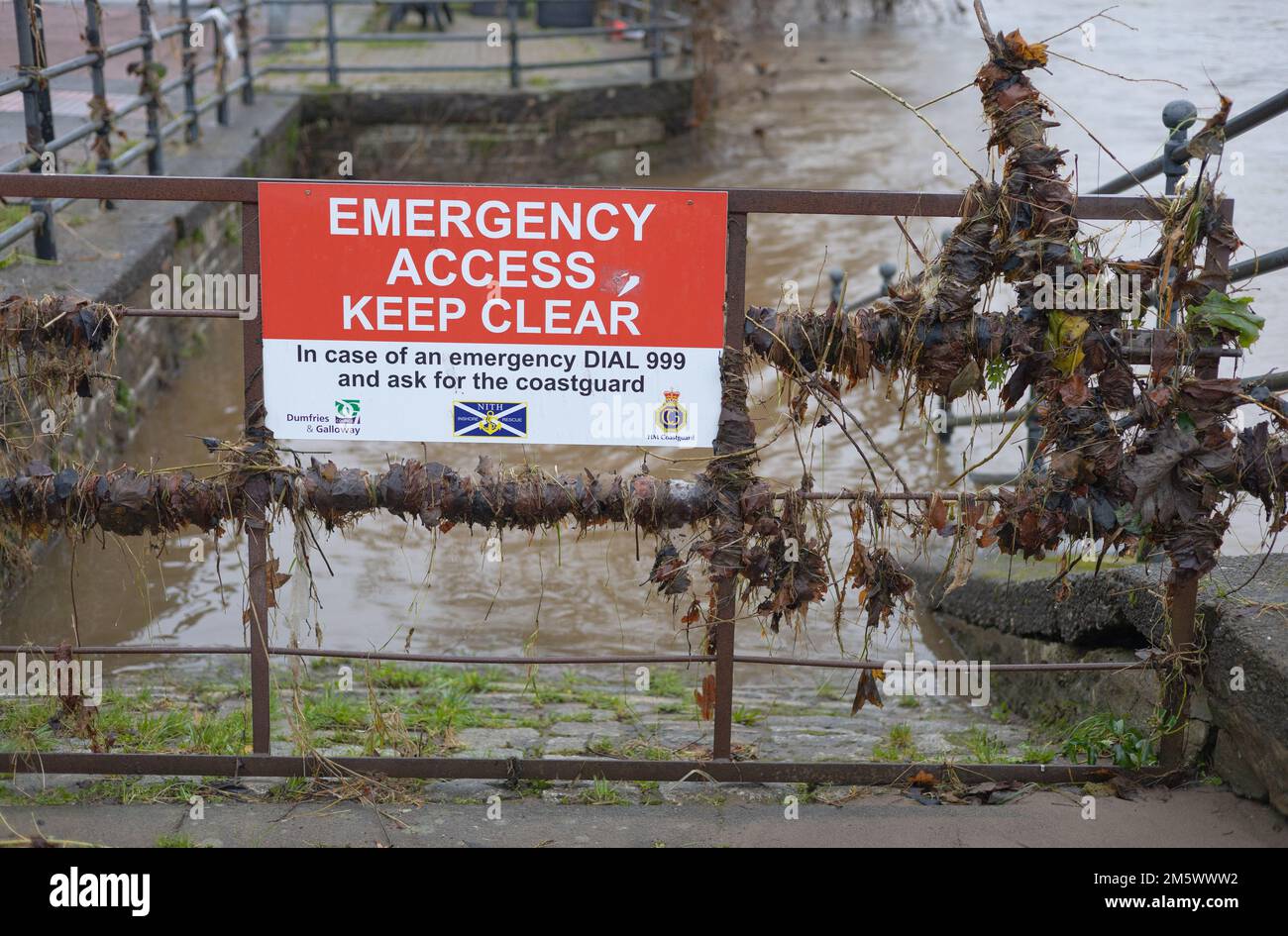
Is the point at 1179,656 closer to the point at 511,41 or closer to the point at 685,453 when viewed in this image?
the point at 685,453

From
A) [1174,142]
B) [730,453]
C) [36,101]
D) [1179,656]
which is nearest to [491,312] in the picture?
[730,453]

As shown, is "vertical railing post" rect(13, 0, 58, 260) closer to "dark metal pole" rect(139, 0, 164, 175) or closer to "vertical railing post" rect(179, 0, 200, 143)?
"dark metal pole" rect(139, 0, 164, 175)

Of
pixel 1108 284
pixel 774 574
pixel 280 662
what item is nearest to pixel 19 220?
pixel 280 662

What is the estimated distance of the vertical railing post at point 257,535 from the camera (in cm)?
327

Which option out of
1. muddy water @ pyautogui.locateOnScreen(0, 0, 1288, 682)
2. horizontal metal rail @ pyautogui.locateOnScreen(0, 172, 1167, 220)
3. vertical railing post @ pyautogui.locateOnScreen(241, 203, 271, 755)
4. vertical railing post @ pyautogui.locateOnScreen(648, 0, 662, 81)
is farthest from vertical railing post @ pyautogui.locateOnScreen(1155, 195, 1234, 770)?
vertical railing post @ pyautogui.locateOnScreen(648, 0, 662, 81)

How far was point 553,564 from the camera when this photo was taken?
260 inches

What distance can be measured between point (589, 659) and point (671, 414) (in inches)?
26.7

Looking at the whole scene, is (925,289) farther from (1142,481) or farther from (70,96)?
(70,96)

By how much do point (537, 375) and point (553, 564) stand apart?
3427mm

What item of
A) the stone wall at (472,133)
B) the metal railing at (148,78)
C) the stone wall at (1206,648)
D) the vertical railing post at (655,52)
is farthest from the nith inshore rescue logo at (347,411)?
the vertical railing post at (655,52)

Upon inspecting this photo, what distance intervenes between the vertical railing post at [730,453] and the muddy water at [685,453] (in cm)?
21

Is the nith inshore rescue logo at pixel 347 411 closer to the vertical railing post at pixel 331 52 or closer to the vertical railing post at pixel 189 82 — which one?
the vertical railing post at pixel 189 82

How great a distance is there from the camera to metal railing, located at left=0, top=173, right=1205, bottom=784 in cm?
319

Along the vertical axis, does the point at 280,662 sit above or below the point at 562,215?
below
